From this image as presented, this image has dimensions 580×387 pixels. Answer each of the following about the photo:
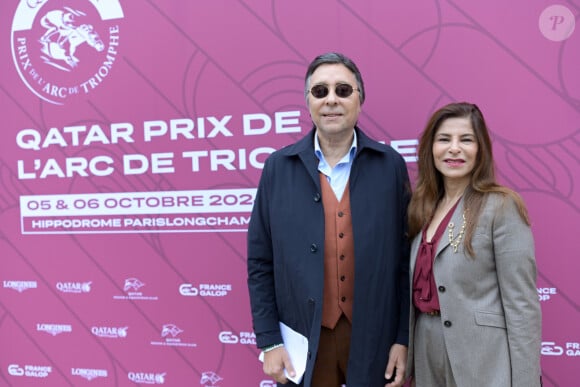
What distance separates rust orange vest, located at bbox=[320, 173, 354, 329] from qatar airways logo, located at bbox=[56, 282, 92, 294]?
1.44 meters

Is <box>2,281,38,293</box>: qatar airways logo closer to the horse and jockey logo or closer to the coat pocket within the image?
the horse and jockey logo

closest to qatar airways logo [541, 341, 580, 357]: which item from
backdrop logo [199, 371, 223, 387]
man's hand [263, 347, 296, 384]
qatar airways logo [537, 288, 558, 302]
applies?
qatar airways logo [537, 288, 558, 302]

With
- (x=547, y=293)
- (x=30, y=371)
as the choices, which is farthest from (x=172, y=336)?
(x=547, y=293)

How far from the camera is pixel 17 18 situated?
256cm

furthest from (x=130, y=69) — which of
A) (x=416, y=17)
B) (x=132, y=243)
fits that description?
(x=416, y=17)

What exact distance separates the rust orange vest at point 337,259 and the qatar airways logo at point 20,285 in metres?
1.75

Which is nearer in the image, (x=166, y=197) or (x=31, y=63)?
(x=166, y=197)

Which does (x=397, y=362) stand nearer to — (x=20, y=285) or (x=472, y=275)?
(x=472, y=275)

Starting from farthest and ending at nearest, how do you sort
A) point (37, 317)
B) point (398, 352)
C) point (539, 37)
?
1. point (37, 317)
2. point (539, 37)
3. point (398, 352)

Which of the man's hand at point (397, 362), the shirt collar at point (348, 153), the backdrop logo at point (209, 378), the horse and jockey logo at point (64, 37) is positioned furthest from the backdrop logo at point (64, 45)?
the man's hand at point (397, 362)

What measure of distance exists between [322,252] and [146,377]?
1.41m

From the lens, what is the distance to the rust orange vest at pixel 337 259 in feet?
5.33

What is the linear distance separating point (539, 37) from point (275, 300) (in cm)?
141

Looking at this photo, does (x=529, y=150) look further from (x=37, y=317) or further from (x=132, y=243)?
(x=37, y=317)
